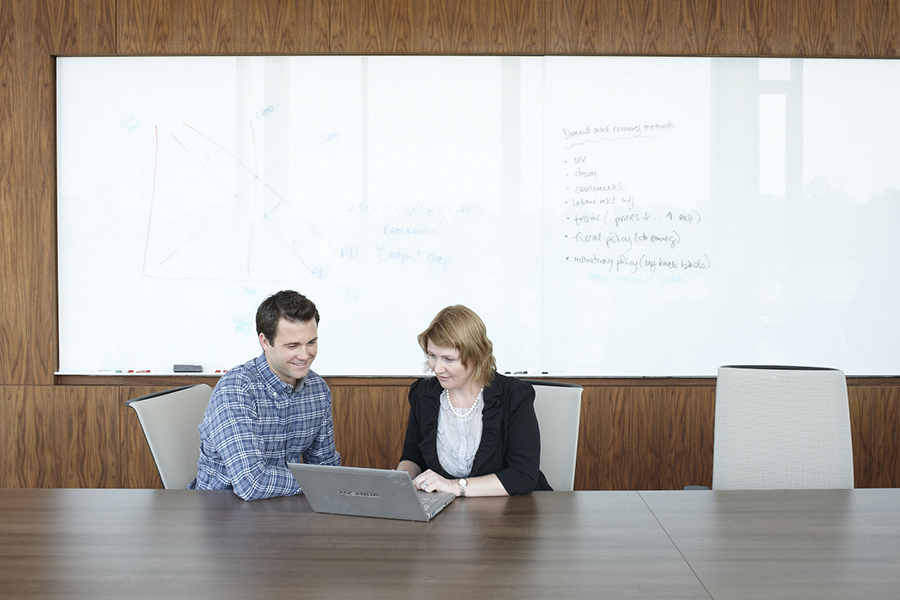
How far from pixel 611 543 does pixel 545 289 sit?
6.76 ft

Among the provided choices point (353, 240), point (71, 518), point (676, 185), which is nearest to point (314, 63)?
point (353, 240)

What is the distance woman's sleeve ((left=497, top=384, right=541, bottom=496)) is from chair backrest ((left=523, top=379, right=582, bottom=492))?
0.16 metres

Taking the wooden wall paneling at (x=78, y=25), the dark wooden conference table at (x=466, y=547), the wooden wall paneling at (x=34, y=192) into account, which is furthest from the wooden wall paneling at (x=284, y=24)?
the dark wooden conference table at (x=466, y=547)

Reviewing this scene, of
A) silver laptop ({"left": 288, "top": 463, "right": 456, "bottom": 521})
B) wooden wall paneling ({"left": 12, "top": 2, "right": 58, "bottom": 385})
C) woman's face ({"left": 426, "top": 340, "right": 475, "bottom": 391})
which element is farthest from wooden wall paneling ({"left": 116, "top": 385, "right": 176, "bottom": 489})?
silver laptop ({"left": 288, "top": 463, "right": 456, "bottom": 521})

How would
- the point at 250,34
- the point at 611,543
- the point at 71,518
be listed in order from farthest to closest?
the point at 250,34 < the point at 71,518 < the point at 611,543

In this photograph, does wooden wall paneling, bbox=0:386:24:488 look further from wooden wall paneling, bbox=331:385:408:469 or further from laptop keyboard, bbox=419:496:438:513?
laptop keyboard, bbox=419:496:438:513

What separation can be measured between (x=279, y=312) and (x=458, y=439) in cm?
71

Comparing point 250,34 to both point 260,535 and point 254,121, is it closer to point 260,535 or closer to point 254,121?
point 254,121

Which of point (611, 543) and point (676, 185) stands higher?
point (676, 185)

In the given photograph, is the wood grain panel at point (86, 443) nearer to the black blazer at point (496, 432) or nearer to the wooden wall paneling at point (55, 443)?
the wooden wall paneling at point (55, 443)

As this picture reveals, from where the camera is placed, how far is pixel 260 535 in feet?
5.36

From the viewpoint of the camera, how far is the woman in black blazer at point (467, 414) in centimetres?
219

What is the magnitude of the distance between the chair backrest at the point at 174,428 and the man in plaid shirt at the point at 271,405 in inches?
3.8

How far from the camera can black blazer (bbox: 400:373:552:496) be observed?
2154mm
